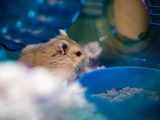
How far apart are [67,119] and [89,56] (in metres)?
0.56

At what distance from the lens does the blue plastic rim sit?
1.12m

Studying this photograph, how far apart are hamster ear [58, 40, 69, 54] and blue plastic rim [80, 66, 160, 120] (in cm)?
16

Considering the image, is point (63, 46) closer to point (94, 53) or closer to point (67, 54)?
point (67, 54)

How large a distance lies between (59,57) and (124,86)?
1.00 ft

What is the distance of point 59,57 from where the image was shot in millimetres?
1426

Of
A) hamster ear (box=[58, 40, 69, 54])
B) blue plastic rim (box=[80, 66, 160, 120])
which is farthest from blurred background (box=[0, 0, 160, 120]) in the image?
hamster ear (box=[58, 40, 69, 54])

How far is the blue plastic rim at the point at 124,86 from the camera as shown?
1.12 metres

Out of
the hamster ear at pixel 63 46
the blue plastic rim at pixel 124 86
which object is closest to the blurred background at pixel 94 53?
the blue plastic rim at pixel 124 86

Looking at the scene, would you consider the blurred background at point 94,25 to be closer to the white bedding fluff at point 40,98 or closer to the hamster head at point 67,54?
the hamster head at point 67,54

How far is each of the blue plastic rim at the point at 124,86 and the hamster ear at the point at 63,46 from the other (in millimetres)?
155

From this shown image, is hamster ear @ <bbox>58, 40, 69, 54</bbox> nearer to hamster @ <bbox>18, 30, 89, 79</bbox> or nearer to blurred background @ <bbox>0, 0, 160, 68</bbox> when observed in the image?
hamster @ <bbox>18, 30, 89, 79</bbox>

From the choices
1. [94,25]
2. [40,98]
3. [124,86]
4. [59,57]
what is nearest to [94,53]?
[94,25]

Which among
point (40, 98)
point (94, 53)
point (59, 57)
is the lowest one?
point (40, 98)

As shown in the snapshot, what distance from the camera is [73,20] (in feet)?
5.60
